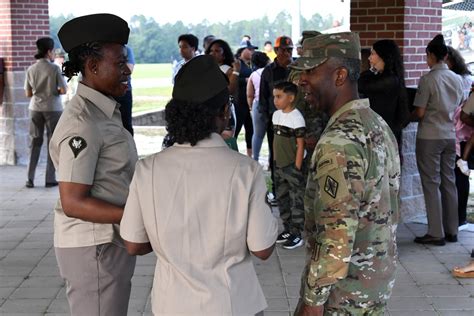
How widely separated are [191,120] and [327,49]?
61 cm

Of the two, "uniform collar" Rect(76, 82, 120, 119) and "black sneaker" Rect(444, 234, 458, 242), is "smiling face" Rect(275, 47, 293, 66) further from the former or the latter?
"uniform collar" Rect(76, 82, 120, 119)

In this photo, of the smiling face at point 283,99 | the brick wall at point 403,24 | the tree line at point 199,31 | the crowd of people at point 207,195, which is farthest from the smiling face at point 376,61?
the tree line at point 199,31

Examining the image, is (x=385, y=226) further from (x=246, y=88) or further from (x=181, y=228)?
(x=246, y=88)

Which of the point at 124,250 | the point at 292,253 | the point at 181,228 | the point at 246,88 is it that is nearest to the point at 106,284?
the point at 124,250

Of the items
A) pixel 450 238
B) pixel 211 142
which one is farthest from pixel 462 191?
pixel 211 142

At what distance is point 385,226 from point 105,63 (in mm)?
1259

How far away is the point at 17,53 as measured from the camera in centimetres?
1152

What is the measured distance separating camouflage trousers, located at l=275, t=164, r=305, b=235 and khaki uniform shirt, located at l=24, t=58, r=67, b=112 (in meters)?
4.35

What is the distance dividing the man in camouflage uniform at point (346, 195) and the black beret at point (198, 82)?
1.25 feet

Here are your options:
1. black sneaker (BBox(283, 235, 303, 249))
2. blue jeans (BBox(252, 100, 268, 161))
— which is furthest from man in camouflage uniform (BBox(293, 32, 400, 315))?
blue jeans (BBox(252, 100, 268, 161))

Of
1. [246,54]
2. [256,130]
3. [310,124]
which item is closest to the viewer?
[310,124]

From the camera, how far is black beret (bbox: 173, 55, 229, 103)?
236 cm

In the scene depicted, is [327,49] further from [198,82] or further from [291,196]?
[291,196]

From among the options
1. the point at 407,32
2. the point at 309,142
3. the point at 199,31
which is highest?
the point at 199,31
